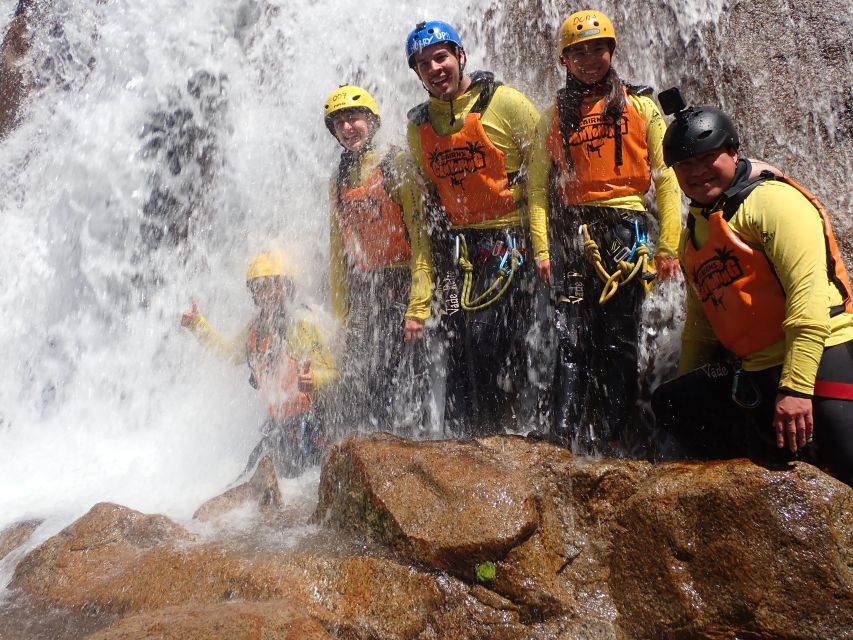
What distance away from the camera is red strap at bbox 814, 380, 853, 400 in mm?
2941

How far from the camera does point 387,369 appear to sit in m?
5.99

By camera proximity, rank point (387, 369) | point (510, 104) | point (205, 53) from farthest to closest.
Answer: point (205, 53) < point (387, 369) < point (510, 104)

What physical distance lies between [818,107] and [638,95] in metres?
2.19

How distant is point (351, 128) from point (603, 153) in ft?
7.30

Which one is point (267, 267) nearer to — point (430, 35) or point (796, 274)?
point (430, 35)

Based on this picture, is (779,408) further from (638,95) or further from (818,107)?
(818,107)

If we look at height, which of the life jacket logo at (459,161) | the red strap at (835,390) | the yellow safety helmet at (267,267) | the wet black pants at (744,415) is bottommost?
the wet black pants at (744,415)

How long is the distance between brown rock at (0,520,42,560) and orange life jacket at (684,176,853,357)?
213 inches

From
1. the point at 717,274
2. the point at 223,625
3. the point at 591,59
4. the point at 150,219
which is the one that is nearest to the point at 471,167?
the point at 591,59

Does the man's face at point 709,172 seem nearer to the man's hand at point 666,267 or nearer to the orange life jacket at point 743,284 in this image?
the orange life jacket at point 743,284

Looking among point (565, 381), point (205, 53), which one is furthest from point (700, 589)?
point (205, 53)

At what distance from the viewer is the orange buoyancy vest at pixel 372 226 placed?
544 cm

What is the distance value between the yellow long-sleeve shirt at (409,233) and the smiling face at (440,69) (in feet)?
2.06

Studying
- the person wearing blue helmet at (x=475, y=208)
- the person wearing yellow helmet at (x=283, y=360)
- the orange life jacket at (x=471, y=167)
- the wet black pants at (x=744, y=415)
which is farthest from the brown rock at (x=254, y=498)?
the wet black pants at (x=744, y=415)
